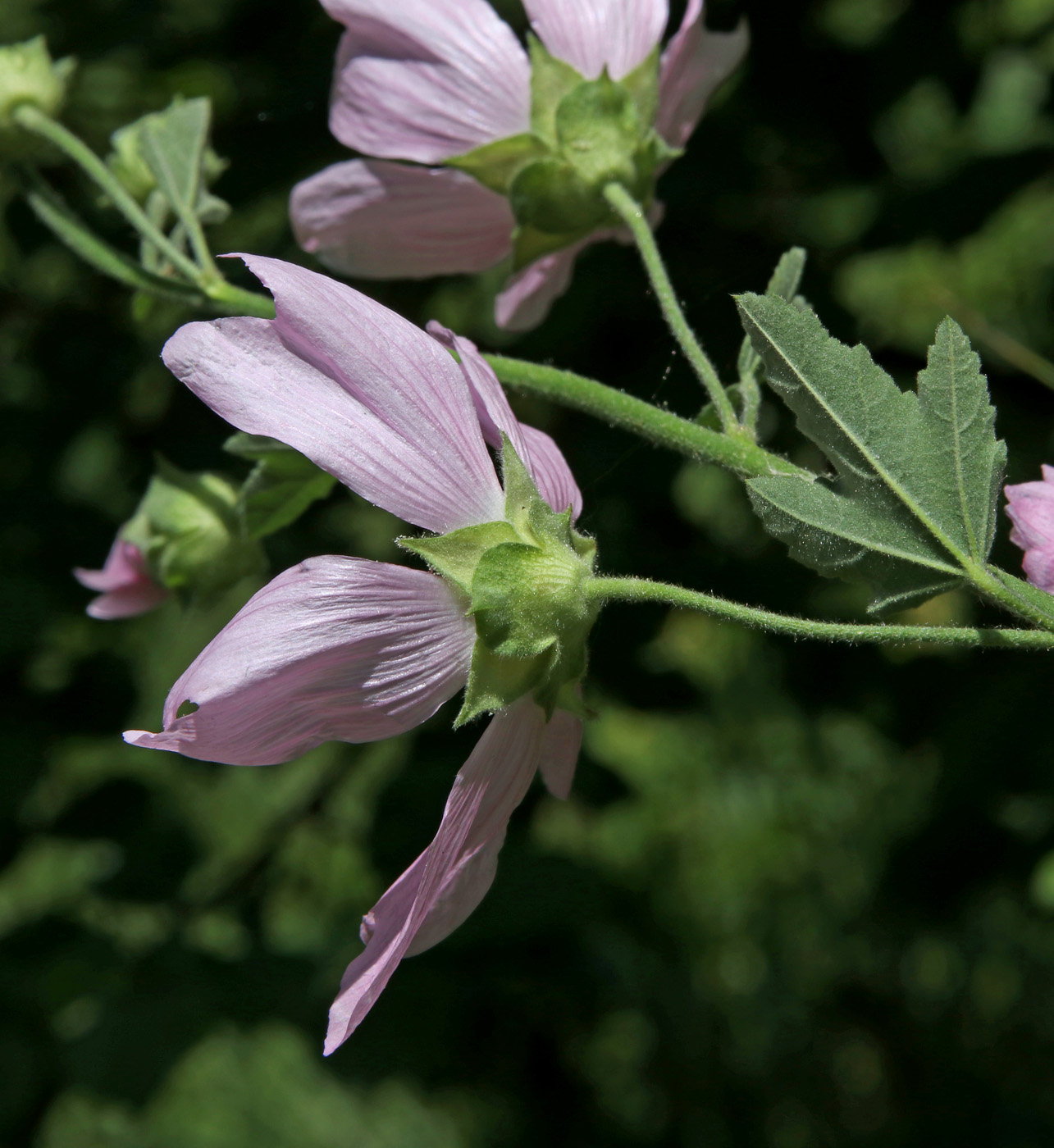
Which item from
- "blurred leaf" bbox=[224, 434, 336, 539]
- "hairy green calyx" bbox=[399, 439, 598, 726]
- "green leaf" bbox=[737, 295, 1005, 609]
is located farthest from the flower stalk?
"green leaf" bbox=[737, 295, 1005, 609]

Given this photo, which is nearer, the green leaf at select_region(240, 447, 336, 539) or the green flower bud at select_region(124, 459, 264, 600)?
the green leaf at select_region(240, 447, 336, 539)

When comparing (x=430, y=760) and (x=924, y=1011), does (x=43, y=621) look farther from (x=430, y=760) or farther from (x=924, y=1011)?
(x=924, y=1011)

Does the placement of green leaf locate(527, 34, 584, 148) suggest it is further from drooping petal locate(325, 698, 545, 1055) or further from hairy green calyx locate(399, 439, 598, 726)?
drooping petal locate(325, 698, 545, 1055)

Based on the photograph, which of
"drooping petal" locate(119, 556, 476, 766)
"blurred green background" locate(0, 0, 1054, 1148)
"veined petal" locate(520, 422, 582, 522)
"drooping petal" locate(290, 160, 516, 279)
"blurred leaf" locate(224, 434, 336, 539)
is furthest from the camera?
"blurred green background" locate(0, 0, 1054, 1148)

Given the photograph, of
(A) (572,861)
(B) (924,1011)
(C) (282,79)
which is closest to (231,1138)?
(A) (572,861)

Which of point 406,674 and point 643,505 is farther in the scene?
point 643,505

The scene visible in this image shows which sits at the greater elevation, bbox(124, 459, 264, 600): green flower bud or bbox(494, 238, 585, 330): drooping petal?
bbox(494, 238, 585, 330): drooping petal
